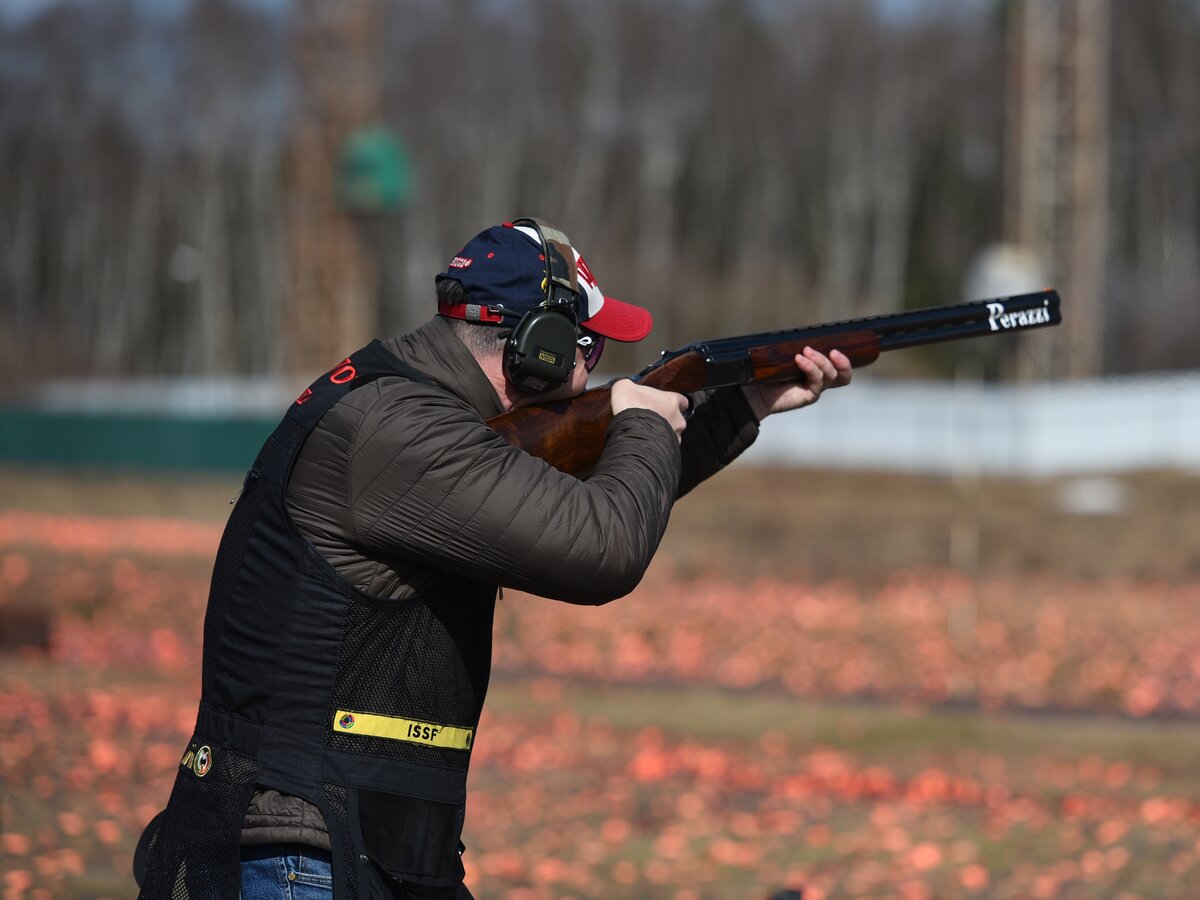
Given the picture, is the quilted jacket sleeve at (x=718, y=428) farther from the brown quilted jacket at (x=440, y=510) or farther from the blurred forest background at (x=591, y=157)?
the blurred forest background at (x=591, y=157)

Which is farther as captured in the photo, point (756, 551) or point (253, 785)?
point (756, 551)

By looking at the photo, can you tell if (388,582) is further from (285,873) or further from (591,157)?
(591,157)

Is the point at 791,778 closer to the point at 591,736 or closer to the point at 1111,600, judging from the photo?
the point at 591,736

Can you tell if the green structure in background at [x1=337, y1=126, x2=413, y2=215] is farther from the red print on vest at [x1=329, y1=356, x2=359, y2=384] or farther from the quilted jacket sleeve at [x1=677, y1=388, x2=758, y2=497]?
the red print on vest at [x1=329, y1=356, x2=359, y2=384]

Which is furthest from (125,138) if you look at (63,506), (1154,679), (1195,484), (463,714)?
(463,714)

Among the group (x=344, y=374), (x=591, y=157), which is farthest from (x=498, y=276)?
(x=591, y=157)

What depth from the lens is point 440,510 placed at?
104 inches

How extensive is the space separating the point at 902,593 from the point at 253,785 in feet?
52.3

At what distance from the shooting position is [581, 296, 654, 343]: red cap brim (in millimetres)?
3055

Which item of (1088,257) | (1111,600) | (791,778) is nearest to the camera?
(791,778)

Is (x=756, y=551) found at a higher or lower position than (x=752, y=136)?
lower

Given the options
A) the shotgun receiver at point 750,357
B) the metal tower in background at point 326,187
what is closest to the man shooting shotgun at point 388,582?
the shotgun receiver at point 750,357

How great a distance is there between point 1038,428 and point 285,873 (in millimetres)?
30990

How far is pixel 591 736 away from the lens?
10.9 metres
